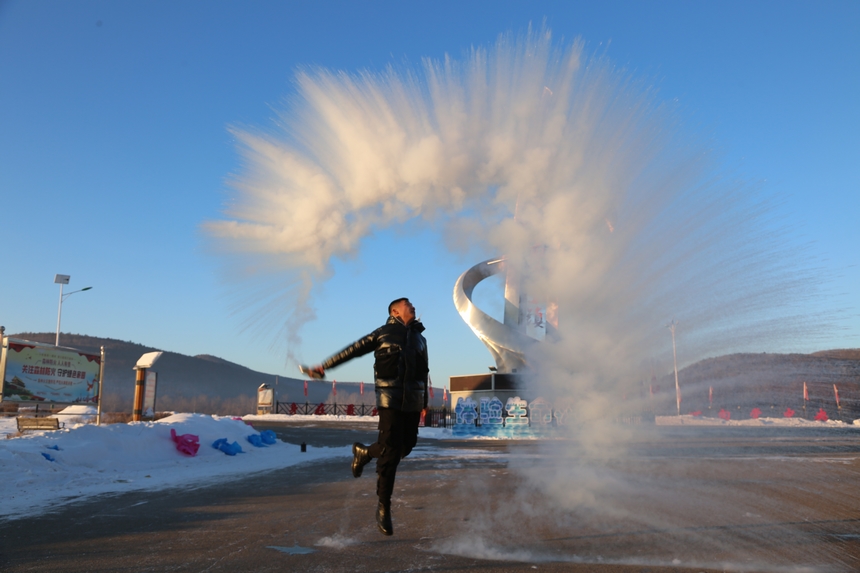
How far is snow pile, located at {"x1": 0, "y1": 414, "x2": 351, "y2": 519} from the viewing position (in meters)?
9.26

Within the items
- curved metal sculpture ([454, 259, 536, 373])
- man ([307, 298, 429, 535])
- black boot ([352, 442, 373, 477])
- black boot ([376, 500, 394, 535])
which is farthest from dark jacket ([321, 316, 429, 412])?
curved metal sculpture ([454, 259, 536, 373])

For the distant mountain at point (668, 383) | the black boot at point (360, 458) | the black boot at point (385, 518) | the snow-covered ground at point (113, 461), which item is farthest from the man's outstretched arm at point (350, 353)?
the distant mountain at point (668, 383)

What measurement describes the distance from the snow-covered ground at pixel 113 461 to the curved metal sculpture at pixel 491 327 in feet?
61.9

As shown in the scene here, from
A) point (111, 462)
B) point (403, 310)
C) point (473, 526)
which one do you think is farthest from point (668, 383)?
point (111, 462)

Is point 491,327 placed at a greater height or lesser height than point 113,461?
greater

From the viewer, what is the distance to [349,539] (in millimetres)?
5648

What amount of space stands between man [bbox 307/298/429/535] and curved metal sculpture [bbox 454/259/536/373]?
90.4 feet

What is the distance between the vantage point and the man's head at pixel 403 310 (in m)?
5.81

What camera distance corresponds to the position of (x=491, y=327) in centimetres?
3681

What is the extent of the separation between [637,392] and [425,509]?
5.55 metres

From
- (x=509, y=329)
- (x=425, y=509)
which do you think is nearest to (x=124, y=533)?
(x=425, y=509)

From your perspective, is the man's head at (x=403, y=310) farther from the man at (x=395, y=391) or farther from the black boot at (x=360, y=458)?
the black boot at (x=360, y=458)

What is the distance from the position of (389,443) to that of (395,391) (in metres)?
0.54

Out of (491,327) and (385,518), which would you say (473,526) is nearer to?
(385,518)
